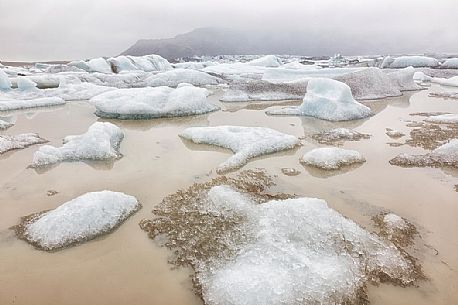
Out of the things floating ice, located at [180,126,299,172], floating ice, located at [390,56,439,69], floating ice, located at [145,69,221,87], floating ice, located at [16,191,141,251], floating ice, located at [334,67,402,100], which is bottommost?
floating ice, located at [390,56,439,69]

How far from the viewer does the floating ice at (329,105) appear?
34.2ft

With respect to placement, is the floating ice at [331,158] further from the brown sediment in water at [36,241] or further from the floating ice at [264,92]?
the floating ice at [264,92]

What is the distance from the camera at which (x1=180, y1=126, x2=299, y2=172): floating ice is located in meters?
6.35

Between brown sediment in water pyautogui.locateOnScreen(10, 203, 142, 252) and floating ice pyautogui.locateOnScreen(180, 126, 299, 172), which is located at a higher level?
brown sediment in water pyautogui.locateOnScreen(10, 203, 142, 252)

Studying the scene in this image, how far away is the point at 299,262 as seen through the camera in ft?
10.5

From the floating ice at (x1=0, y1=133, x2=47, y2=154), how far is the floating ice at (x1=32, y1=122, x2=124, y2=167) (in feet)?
4.00

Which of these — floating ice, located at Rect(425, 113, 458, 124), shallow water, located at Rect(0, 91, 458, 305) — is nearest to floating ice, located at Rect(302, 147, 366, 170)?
shallow water, located at Rect(0, 91, 458, 305)

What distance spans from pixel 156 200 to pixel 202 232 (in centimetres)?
116

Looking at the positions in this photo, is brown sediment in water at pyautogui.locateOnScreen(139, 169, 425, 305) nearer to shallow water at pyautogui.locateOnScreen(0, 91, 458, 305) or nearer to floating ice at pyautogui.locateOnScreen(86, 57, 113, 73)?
shallow water at pyautogui.locateOnScreen(0, 91, 458, 305)

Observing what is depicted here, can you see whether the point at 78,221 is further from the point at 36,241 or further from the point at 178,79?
the point at 178,79

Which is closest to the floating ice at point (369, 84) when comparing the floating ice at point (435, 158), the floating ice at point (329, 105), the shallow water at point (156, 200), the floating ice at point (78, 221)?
the floating ice at point (329, 105)

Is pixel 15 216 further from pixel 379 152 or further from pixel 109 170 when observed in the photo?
pixel 379 152

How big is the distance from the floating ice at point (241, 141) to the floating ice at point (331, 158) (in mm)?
821

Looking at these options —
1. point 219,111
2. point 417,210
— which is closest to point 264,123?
point 219,111
